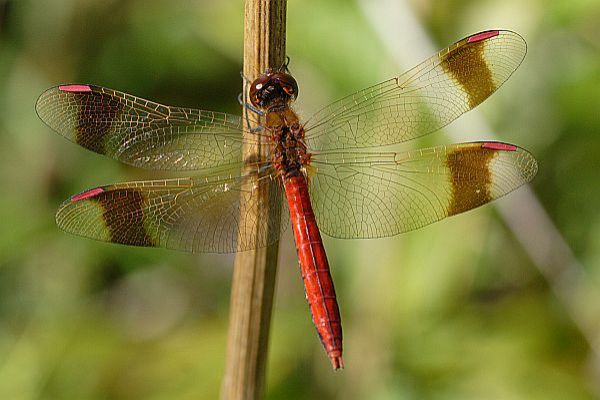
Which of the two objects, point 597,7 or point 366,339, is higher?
point 597,7

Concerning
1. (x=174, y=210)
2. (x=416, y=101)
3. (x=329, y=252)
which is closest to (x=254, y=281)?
(x=174, y=210)

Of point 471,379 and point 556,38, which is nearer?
point 471,379

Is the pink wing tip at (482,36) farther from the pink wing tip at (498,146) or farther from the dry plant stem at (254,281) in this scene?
the dry plant stem at (254,281)

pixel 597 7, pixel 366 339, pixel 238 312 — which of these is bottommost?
pixel 238 312

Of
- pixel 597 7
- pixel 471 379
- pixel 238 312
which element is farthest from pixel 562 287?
pixel 238 312

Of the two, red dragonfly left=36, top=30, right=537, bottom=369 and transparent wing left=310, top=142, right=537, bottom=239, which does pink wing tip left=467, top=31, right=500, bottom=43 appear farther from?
transparent wing left=310, top=142, right=537, bottom=239

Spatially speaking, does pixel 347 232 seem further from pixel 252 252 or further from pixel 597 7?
pixel 597 7

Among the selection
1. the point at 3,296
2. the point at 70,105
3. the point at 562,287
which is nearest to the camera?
the point at 70,105
